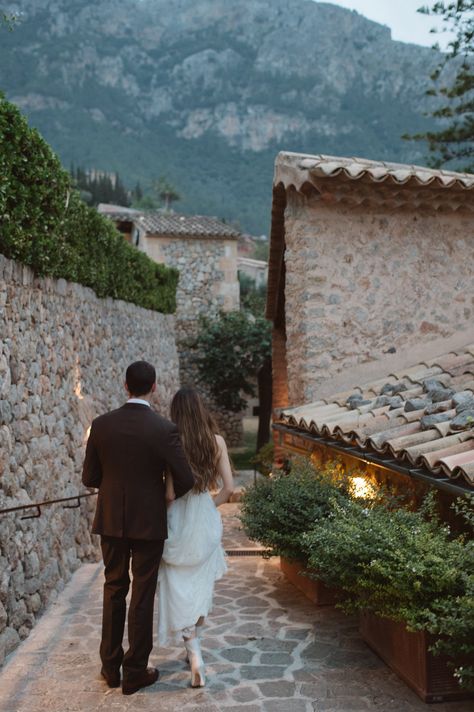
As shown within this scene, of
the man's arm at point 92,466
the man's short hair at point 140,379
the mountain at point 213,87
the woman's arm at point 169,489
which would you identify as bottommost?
the woman's arm at point 169,489

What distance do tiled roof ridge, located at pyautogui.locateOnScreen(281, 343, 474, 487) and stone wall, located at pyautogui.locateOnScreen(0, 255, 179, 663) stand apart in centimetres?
244

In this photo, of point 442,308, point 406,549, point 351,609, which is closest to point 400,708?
point 351,609

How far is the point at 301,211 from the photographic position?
25.3ft

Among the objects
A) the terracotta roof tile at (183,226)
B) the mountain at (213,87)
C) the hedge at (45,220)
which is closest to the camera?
the hedge at (45,220)

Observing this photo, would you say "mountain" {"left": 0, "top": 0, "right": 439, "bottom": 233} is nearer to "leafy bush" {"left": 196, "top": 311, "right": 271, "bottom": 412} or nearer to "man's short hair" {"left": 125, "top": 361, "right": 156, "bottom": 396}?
"leafy bush" {"left": 196, "top": 311, "right": 271, "bottom": 412}

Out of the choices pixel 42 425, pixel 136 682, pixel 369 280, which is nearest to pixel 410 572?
pixel 136 682

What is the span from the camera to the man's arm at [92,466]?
12.6 feet

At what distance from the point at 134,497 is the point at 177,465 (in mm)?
295

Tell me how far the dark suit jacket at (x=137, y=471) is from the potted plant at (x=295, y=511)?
1.77 metres

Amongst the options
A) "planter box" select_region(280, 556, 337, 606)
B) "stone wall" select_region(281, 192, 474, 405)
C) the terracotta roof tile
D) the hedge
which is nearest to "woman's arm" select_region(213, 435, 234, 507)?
"planter box" select_region(280, 556, 337, 606)

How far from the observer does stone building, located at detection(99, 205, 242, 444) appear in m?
23.9

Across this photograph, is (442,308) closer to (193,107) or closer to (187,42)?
(193,107)

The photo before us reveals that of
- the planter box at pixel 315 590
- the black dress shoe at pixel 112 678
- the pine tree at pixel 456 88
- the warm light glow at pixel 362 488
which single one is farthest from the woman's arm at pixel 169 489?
the pine tree at pixel 456 88

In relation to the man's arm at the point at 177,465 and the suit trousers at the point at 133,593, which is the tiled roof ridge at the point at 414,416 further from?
the suit trousers at the point at 133,593
